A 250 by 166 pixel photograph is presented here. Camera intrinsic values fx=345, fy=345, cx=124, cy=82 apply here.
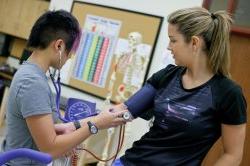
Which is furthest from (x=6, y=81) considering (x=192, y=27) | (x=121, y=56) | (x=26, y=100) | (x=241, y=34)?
(x=192, y=27)

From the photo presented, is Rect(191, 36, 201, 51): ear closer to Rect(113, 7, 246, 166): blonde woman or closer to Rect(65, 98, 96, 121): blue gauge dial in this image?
Rect(113, 7, 246, 166): blonde woman

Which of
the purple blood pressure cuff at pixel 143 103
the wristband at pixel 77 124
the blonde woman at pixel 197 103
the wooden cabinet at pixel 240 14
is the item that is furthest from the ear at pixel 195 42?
the wooden cabinet at pixel 240 14

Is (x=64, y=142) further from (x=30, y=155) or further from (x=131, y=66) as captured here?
(x=131, y=66)

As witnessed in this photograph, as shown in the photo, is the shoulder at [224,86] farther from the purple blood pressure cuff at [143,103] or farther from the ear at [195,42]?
the purple blood pressure cuff at [143,103]

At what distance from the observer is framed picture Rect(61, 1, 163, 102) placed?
9.87 ft

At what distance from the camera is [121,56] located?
3004 millimetres

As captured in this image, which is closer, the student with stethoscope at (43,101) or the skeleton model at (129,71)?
the student with stethoscope at (43,101)

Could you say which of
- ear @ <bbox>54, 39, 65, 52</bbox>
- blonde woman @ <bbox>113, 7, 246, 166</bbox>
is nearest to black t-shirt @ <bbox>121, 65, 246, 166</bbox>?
blonde woman @ <bbox>113, 7, 246, 166</bbox>

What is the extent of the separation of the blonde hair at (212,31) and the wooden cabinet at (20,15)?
3557 mm

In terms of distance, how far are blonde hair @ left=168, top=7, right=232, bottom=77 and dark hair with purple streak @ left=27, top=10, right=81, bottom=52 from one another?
454 mm

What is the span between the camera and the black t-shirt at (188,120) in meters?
1.20

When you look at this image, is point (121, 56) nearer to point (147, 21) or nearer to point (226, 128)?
point (147, 21)

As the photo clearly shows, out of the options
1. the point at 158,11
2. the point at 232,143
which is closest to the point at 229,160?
the point at 232,143

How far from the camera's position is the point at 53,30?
1.41 meters
